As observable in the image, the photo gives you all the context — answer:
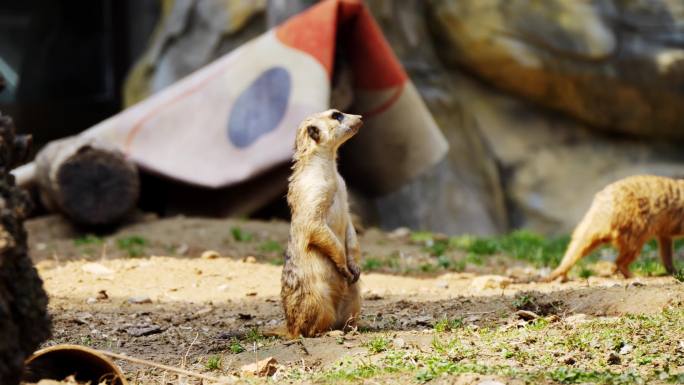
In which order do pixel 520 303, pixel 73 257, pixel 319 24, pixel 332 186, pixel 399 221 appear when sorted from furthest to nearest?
pixel 399 221 → pixel 319 24 → pixel 73 257 → pixel 520 303 → pixel 332 186

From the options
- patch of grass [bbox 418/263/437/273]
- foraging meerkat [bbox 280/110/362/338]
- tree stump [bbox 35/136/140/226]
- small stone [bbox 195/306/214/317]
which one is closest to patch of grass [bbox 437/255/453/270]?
patch of grass [bbox 418/263/437/273]

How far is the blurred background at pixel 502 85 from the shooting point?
1142 centimetres

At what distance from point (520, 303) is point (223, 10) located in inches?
295

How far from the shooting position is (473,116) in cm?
1212

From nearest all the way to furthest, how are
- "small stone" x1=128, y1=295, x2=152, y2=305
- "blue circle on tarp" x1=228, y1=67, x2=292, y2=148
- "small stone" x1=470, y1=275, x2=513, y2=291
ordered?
"small stone" x1=128, y1=295, x2=152, y2=305 → "small stone" x1=470, y1=275, x2=513, y2=291 → "blue circle on tarp" x1=228, y1=67, x2=292, y2=148

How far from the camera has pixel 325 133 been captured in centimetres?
477

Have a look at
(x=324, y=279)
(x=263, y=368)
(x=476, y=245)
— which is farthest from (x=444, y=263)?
(x=263, y=368)

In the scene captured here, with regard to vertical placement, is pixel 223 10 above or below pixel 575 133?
above

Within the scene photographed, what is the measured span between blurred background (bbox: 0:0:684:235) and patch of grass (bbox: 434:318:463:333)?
245 inches

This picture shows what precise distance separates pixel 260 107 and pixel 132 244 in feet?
5.80

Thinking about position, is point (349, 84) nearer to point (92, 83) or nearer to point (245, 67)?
point (245, 67)

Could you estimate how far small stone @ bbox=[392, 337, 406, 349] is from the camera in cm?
421

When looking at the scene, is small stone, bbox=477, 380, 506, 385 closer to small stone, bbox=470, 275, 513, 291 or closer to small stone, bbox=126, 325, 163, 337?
small stone, bbox=126, 325, 163, 337

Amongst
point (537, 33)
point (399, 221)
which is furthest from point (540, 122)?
point (399, 221)
